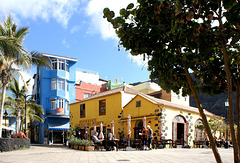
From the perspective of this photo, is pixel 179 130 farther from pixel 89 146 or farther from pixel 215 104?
pixel 215 104

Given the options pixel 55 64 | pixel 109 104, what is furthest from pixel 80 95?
pixel 109 104

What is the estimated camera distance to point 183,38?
Result: 4.05 m

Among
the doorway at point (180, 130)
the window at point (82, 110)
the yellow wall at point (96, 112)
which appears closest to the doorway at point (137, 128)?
the yellow wall at point (96, 112)

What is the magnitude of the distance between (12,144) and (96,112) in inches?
503

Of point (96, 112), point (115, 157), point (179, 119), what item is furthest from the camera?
point (96, 112)

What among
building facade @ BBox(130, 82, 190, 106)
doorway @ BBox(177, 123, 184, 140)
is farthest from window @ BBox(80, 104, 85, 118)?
doorway @ BBox(177, 123, 184, 140)

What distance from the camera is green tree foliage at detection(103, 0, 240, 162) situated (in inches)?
147

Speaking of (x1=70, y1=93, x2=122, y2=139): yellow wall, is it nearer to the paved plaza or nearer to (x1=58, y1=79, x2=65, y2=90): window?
(x1=58, y1=79, x2=65, y2=90): window

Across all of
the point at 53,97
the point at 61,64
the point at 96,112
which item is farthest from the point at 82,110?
the point at 61,64

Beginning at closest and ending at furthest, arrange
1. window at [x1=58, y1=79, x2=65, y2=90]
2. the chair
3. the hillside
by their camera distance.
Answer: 1. the chair
2. window at [x1=58, y1=79, x2=65, y2=90]
3. the hillside

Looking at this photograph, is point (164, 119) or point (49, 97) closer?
point (164, 119)

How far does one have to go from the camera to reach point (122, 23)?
4.13 meters

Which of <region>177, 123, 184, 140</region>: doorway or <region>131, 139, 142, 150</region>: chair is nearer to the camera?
<region>131, 139, 142, 150</region>: chair

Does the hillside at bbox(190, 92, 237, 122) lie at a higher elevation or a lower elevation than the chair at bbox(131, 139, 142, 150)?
higher
